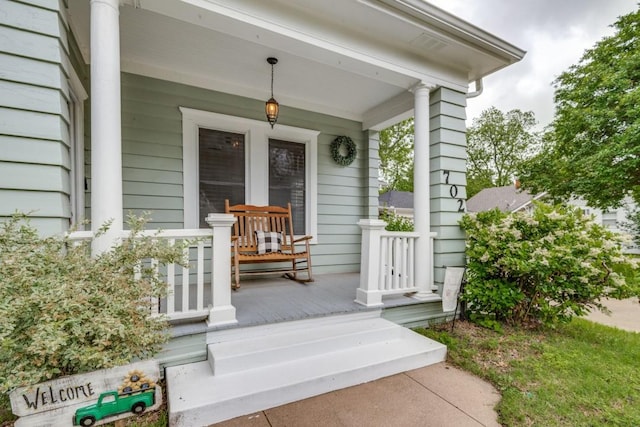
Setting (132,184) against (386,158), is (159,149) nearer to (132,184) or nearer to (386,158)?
(132,184)

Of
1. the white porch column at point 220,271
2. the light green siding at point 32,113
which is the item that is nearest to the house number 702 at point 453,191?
the white porch column at point 220,271

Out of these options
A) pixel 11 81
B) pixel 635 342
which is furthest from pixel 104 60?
pixel 635 342

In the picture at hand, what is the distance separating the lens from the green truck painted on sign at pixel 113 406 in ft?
4.42

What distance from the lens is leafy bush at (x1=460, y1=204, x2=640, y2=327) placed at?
264 centimetres

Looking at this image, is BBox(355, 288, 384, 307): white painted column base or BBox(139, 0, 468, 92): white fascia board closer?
BBox(139, 0, 468, 92): white fascia board

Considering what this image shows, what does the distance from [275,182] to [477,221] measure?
2597 mm

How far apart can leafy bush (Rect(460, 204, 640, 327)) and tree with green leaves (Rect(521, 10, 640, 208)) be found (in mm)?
6337

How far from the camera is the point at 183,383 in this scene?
182 centimetres

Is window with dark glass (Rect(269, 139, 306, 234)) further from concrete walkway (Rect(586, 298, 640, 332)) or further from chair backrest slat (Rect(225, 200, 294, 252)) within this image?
concrete walkway (Rect(586, 298, 640, 332))

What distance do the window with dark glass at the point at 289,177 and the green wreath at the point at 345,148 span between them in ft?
1.60

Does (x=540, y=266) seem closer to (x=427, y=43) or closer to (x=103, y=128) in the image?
(x=427, y=43)

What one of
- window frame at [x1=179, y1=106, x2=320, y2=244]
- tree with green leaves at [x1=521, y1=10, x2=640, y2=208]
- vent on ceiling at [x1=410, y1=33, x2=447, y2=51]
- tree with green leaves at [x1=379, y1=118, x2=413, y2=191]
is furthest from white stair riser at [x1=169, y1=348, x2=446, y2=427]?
tree with green leaves at [x1=379, y1=118, x2=413, y2=191]

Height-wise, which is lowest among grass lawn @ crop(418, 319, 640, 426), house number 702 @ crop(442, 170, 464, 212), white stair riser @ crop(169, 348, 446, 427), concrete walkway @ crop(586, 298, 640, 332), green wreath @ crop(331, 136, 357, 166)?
concrete walkway @ crop(586, 298, 640, 332)

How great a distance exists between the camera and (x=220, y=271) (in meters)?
2.14
